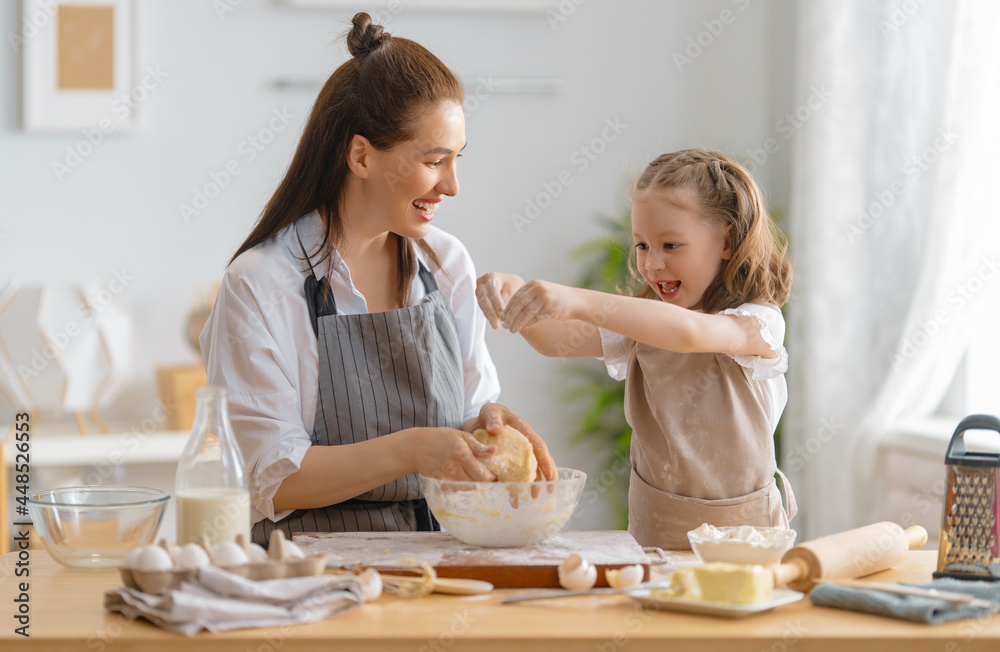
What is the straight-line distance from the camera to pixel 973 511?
→ 120 centimetres

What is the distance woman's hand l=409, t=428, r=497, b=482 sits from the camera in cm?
131

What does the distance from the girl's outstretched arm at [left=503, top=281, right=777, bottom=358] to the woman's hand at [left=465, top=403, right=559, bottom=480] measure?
157mm

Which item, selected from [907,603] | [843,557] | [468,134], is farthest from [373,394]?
[468,134]

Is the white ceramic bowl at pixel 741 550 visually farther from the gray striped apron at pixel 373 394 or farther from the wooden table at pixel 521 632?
the gray striped apron at pixel 373 394

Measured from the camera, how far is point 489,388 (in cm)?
188

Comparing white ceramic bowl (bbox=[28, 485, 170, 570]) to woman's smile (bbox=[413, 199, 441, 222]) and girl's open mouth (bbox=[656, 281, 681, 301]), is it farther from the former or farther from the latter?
girl's open mouth (bbox=[656, 281, 681, 301])

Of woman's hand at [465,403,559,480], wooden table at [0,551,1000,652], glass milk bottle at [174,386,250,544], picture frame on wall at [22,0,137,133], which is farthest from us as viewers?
picture frame on wall at [22,0,137,133]

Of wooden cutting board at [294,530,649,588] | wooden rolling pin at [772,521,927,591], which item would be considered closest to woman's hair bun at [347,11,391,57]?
wooden cutting board at [294,530,649,588]

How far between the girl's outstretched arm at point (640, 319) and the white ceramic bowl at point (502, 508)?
23 cm

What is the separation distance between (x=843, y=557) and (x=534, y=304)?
52 cm

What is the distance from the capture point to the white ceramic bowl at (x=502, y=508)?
1267 mm

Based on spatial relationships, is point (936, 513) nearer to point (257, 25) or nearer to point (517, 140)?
point (517, 140)

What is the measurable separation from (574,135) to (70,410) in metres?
2.06

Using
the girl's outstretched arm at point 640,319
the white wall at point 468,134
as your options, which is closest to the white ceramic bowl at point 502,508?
the girl's outstretched arm at point 640,319
